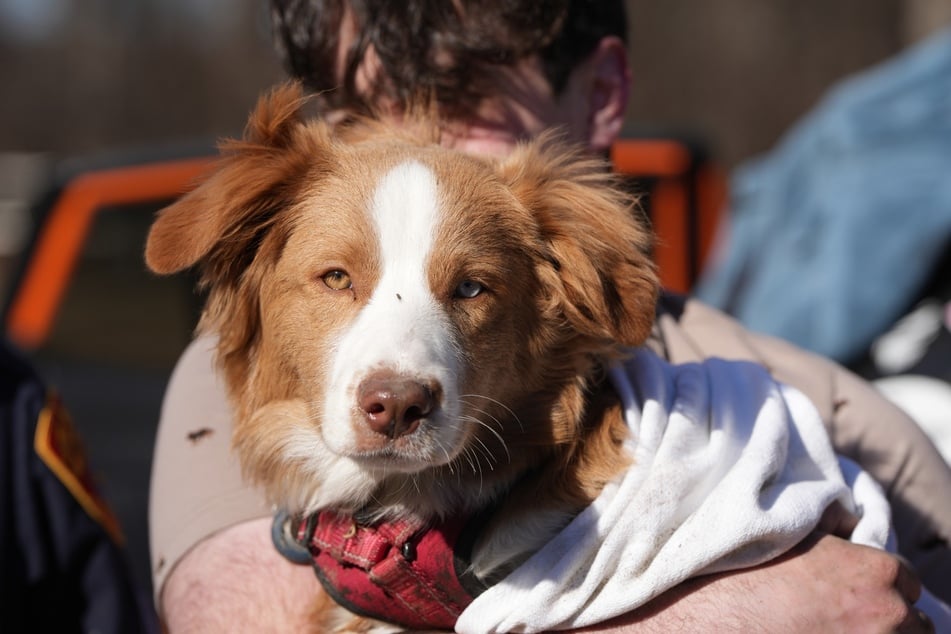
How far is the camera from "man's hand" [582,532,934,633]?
7.12 ft

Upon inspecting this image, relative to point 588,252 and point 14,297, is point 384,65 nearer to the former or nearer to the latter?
point 588,252

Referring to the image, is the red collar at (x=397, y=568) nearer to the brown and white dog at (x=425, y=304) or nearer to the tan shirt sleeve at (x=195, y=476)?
the brown and white dog at (x=425, y=304)

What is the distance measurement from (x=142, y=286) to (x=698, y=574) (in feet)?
15.8

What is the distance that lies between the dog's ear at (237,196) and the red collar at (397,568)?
23.4 inches

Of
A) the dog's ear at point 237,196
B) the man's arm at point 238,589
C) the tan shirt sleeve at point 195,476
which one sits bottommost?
the man's arm at point 238,589

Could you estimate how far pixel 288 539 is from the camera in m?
2.37

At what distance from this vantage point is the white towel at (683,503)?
212 cm

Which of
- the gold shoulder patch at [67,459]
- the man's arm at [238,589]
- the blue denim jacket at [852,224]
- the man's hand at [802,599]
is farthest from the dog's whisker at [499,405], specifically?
the blue denim jacket at [852,224]

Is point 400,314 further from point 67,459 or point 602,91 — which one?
point 67,459

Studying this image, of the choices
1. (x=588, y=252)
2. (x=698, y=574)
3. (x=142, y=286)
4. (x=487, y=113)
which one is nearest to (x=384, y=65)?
(x=487, y=113)

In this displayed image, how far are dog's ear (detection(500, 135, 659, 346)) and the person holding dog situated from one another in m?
0.33

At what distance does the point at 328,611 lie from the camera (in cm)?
231

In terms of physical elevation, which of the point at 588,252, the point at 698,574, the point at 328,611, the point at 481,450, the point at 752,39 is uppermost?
the point at 588,252

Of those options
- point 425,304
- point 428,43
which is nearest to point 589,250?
point 425,304
